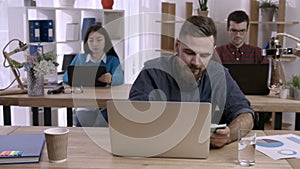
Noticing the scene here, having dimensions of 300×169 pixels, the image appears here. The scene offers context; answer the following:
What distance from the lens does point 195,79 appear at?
1808mm

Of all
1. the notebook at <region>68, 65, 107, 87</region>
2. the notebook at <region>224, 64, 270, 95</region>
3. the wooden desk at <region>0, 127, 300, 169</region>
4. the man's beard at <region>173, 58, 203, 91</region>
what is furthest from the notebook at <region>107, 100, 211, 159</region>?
the notebook at <region>68, 65, 107, 87</region>

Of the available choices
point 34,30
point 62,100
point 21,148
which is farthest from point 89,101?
point 34,30

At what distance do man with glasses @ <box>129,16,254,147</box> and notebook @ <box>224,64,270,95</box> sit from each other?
2.04 ft

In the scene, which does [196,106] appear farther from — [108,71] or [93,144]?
[108,71]

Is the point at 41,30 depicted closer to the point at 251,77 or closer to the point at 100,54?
the point at 100,54

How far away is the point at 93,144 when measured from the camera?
149 cm

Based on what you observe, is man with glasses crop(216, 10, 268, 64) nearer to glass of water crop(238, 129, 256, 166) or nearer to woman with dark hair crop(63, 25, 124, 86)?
woman with dark hair crop(63, 25, 124, 86)

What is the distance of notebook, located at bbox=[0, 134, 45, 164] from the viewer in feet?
4.14

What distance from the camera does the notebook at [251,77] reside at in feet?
8.21

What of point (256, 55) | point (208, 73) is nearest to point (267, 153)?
point (208, 73)

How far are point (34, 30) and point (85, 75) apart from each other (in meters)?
1.18

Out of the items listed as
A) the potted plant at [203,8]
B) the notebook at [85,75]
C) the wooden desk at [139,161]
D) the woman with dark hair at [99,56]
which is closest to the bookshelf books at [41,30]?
the woman with dark hair at [99,56]

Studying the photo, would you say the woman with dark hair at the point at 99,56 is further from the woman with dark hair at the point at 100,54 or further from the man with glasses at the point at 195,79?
the man with glasses at the point at 195,79

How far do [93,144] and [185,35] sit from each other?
25.3 inches
